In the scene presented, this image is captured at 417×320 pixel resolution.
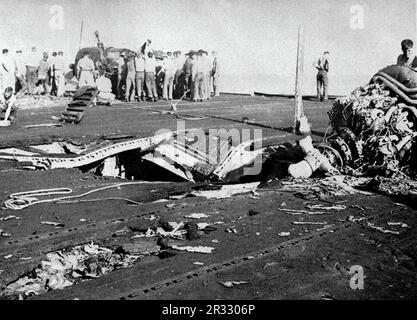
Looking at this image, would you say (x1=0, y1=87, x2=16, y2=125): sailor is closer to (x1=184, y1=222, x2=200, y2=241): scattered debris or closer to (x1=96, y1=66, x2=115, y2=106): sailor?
(x1=96, y1=66, x2=115, y2=106): sailor

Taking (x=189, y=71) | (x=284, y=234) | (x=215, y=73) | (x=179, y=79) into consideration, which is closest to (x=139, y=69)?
(x=189, y=71)

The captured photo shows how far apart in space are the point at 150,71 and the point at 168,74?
62.2 inches

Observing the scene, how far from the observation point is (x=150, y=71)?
70.3 feet

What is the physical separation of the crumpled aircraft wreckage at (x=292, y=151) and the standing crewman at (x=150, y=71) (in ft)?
34.5

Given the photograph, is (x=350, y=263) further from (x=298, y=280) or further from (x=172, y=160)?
(x=172, y=160)

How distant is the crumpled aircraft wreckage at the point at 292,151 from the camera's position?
8.55 m

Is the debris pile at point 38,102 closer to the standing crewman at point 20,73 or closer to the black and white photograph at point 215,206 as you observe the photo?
the standing crewman at point 20,73

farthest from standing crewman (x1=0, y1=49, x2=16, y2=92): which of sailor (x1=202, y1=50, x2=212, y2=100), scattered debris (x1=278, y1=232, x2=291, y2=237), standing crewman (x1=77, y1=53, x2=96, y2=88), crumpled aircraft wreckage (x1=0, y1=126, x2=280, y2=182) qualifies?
scattered debris (x1=278, y1=232, x2=291, y2=237)

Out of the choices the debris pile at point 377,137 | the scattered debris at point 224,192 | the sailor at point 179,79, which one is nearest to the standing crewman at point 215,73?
the sailor at point 179,79

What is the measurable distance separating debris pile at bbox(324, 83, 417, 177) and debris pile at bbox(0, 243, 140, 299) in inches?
213

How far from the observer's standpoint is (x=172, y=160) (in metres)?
10.4

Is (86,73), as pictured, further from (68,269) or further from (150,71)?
(68,269)

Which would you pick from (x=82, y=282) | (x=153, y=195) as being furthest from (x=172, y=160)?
(x=82, y=282)
